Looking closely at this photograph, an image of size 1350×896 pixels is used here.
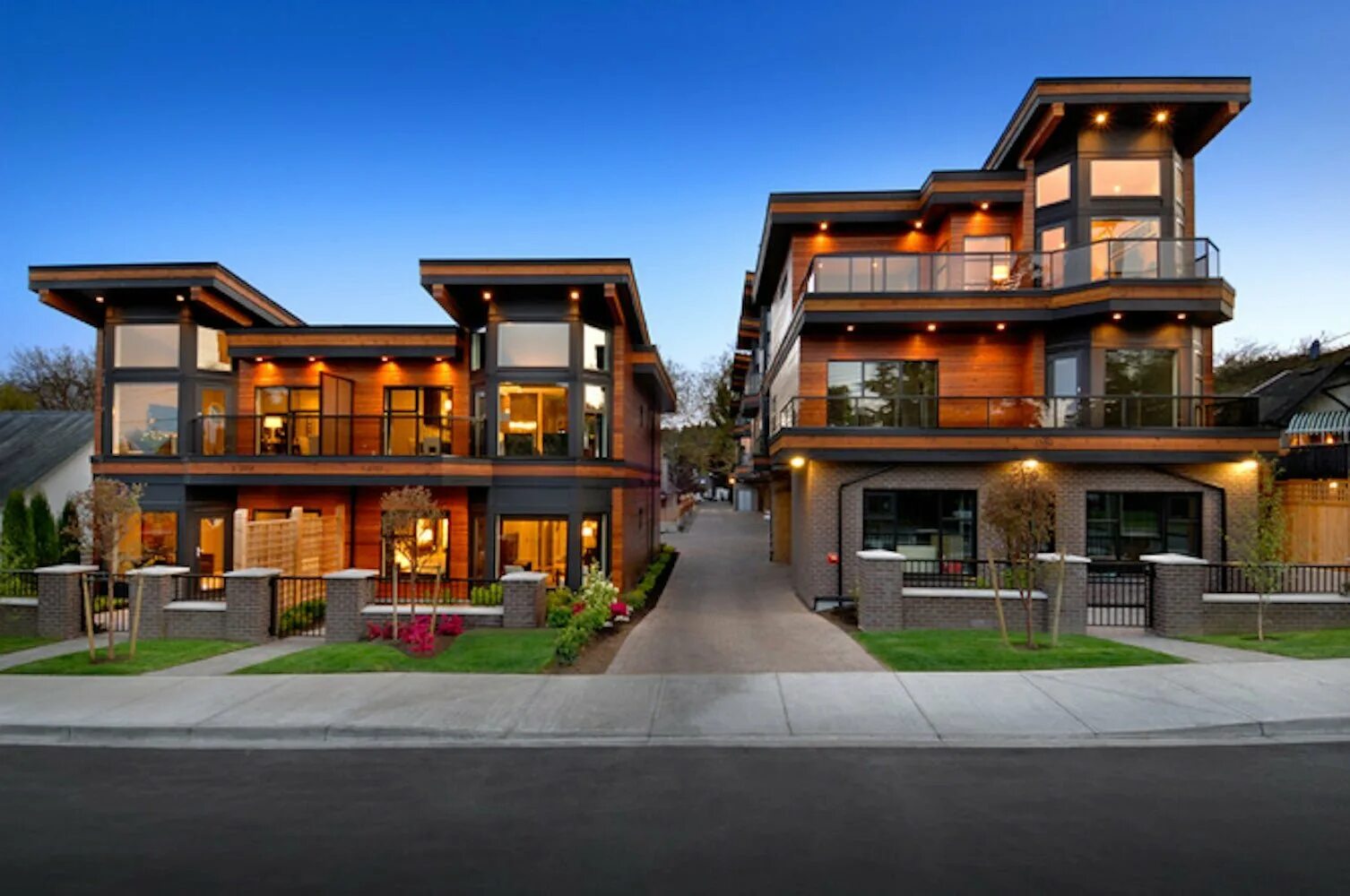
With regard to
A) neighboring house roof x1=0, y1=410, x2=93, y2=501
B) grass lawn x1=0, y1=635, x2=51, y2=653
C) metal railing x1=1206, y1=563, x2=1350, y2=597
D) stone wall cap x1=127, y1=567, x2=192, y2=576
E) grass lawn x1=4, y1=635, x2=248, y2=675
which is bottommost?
grass lawn x1=0, y1=635, x2=51, y2=653

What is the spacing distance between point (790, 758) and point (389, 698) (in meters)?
5.13

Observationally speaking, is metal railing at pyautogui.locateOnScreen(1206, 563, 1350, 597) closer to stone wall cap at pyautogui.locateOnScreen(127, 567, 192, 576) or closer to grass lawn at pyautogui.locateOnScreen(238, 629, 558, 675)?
grass lawn at pyautogui.locateOnScreen(238, 629, 558, 675)

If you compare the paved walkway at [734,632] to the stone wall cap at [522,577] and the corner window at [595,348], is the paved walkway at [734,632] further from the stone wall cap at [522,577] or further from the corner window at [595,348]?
the corner window at [595,348]

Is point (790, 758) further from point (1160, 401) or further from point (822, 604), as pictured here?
point (1160, 401)

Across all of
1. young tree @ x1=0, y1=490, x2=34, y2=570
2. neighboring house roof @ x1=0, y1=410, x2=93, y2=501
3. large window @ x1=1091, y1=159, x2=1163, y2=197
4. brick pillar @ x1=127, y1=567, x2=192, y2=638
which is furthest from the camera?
neighboring house roof @ x1=0, y1=410, x2=93, y2=501

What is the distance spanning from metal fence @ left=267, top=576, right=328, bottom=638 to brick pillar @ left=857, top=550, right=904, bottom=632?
10.1 metres

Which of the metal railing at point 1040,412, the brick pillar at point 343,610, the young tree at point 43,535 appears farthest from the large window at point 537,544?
the young tree at point 43,535

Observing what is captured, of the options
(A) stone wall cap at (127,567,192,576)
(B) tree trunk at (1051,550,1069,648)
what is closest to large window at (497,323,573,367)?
(A) stone wall cap at (127,567,192,576)

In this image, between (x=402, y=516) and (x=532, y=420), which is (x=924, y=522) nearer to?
(x=532, y=420)

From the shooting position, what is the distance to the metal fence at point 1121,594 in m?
12.8

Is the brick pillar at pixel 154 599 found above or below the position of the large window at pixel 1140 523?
below

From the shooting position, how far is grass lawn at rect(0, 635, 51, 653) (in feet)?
37.5

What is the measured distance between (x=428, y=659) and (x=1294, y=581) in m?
18.4

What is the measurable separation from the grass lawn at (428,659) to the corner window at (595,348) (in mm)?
8141
